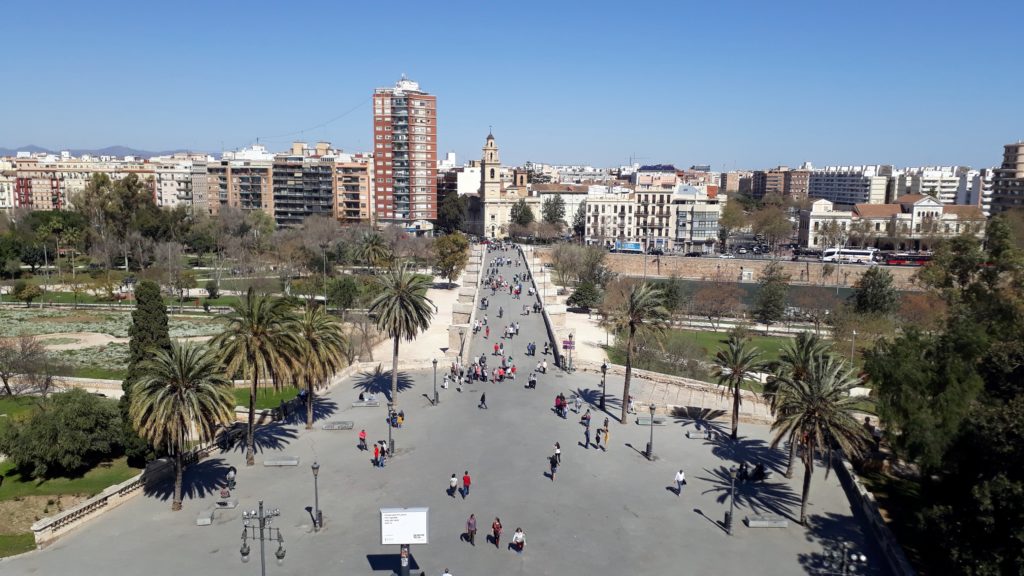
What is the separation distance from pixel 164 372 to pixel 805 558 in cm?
1822

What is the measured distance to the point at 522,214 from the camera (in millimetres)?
119500

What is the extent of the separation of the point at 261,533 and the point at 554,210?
10763cm

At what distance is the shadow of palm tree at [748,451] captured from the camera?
25.4 m

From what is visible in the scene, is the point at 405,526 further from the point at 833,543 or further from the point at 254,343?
the point at 833,543

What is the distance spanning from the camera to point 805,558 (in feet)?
60.8

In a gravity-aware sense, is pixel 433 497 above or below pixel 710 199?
below

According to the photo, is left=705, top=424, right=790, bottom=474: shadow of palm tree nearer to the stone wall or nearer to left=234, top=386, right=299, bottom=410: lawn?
left=234, top=386, right=299, bottom=410: lawn

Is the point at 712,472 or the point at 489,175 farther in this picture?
the point at 489,175

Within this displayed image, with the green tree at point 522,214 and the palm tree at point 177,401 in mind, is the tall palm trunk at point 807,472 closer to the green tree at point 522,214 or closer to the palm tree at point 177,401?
the palm tree at point 177,401

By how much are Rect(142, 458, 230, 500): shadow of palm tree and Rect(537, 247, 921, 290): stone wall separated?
66455mm

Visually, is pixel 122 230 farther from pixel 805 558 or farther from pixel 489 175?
pixel 805 558

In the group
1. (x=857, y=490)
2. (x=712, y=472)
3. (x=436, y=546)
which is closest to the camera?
(x=436, y=546)

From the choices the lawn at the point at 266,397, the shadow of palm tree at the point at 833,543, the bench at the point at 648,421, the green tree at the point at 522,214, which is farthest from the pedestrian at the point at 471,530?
the green tree at the point at 522,214

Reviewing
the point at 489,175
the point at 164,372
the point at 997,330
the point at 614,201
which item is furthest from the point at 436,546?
the point at 489,175
